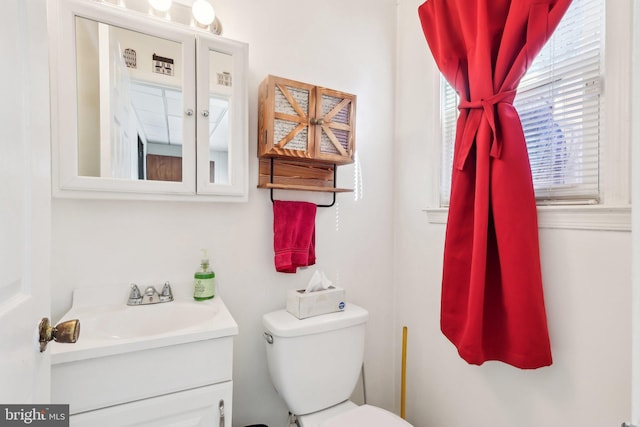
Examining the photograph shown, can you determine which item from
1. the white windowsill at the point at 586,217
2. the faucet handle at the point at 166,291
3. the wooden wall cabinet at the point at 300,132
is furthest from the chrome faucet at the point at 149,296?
the white windowsill at the point at 586,217

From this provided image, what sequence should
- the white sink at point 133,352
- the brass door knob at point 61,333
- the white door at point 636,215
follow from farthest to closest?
the white sink at point 133,352 < the brass door knob at point 61,333 < the white door at point 636,215

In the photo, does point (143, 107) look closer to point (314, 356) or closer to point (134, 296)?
point (134, 296)

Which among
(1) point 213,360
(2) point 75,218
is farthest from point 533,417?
(2) point 75,218

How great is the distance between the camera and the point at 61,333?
23.3 inches

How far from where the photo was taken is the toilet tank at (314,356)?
3.88 feet

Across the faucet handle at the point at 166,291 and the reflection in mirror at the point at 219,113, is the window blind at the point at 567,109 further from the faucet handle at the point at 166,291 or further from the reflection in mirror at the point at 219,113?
the faucet handle at the point at 166,291

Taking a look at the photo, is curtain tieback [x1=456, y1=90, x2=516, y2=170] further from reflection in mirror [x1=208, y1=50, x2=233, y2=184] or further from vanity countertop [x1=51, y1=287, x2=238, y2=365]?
vanity countertop [x1=51, y1=287, x2=238, y2=365]

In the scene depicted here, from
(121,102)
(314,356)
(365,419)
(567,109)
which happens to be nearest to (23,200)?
(121,102)

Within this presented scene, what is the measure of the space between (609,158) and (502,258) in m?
0.42

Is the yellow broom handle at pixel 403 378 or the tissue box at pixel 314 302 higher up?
the tissue box at pixel 314 302

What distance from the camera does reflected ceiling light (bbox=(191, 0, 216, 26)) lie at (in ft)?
3.94

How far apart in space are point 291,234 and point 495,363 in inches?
39.0

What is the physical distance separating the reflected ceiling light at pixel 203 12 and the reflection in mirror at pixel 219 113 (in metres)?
0.14

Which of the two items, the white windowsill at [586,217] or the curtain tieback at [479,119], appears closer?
the white windowsill at [586,217]
